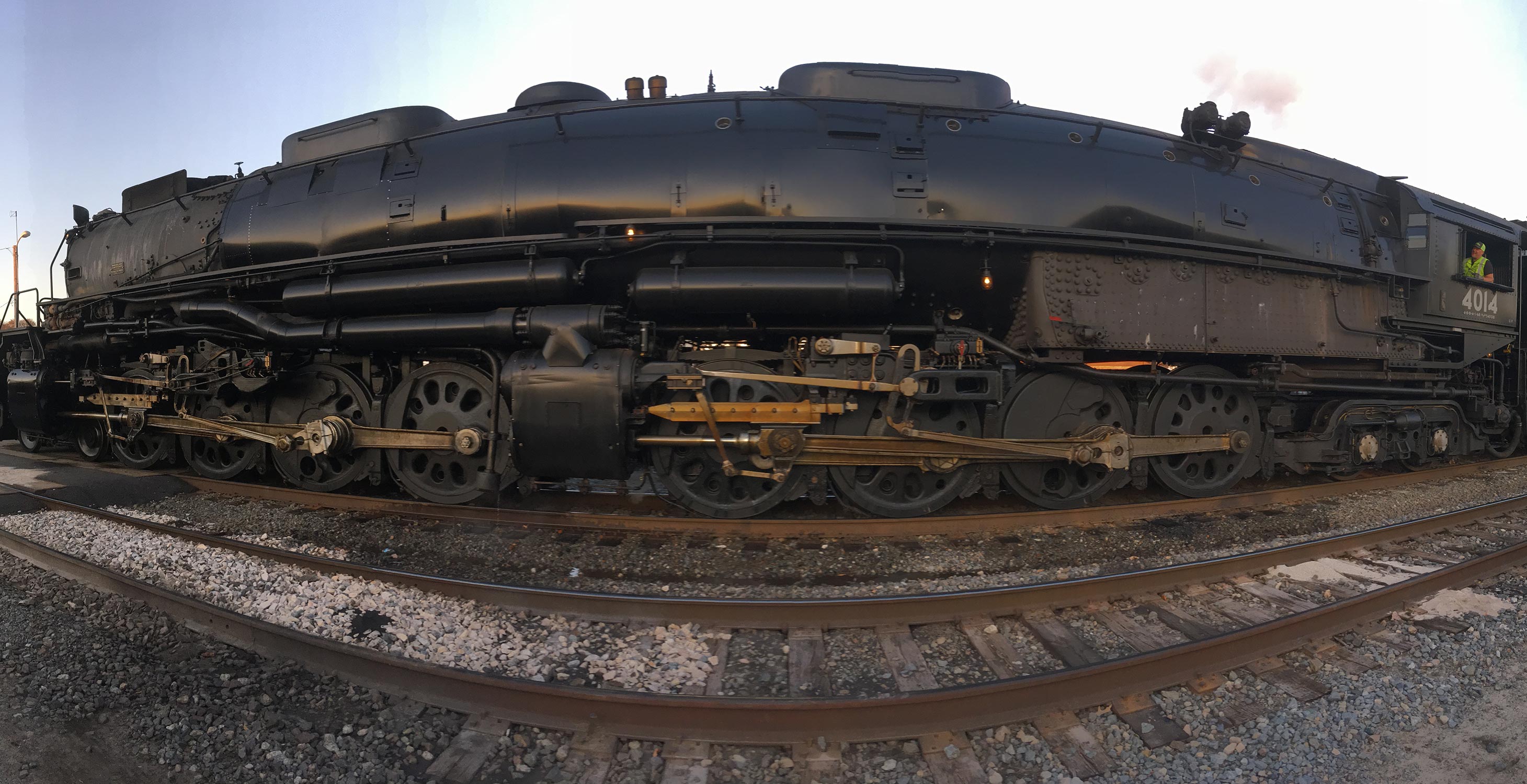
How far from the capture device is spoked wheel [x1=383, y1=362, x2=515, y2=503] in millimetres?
5750

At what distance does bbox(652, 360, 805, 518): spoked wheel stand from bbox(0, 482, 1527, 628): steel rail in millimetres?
1340

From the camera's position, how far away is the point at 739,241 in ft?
16.3

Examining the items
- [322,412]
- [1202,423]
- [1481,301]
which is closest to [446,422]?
[322,412]

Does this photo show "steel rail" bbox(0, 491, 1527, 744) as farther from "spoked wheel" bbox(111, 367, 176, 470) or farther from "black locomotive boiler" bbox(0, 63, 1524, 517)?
"spoked wheel" bbox(111, 367, 176, 470)

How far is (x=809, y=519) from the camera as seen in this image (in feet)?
18.1

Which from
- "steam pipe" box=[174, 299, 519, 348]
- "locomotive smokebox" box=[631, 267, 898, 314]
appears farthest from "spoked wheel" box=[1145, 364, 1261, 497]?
"steam pipe" box=[174, 299, 519, 348]

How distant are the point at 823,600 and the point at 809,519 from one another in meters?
1.79

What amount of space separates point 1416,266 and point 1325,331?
1.90 meters

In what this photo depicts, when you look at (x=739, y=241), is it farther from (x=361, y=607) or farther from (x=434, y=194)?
(x=361, y=607)

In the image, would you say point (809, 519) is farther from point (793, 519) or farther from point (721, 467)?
point (721, 467)

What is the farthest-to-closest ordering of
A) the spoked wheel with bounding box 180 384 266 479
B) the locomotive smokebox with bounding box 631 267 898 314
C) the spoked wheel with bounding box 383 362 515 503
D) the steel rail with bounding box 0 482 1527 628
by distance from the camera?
1. the spoked wheel with bounding box 180 384 266 479
2. the spoked wheel with bounding box 383 362 515 503
3. the locomotive smokebox with bounding box 631 267 898 314
4. the steel rail with bounding box 0 482 1527 628

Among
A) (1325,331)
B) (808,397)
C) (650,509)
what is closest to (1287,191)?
(1325,331)

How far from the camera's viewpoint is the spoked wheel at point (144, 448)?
7.71 metres

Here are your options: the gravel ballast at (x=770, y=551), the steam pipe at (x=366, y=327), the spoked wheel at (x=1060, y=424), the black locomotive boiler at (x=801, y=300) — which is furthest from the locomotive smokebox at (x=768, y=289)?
the gravel ballast at (x=770, y=551)
